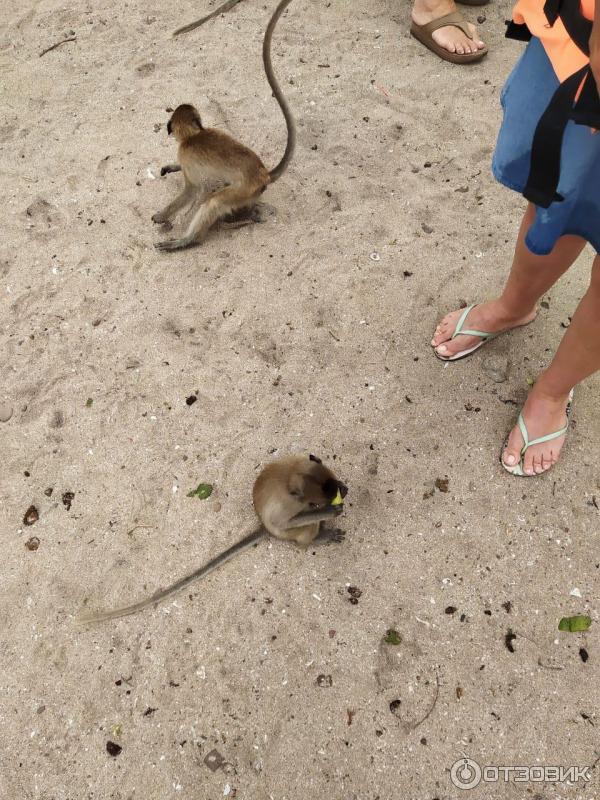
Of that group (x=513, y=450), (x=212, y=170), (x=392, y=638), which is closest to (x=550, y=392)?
(x=513, y=450)

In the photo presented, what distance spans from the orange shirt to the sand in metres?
1.52

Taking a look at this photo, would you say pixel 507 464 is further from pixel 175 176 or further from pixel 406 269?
pixel 175 176

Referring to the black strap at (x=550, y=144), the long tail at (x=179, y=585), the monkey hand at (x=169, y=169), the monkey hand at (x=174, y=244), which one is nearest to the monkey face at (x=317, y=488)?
the long tail at (x=179, y=585)

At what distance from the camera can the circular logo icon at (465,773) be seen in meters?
2.02

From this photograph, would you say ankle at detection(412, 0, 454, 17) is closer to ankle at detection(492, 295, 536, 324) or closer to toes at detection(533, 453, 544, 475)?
ankle at detection(492, 295, 536, 324)

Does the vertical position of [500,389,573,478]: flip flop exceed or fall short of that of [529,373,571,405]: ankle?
it falls short

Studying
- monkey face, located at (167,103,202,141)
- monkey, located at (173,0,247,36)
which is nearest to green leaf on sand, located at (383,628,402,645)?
monkey face, located at (167,103,202,141)

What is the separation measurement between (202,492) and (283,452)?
0.40 metres

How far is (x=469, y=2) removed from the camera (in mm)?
4602

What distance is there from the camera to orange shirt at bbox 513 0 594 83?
59.3 inches

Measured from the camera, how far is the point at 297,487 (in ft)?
7.36

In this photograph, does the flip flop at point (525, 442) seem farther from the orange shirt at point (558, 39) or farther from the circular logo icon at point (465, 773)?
the orange shirt at point (558, 39)

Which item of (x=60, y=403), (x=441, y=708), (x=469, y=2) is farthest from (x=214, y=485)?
(x=469, y=2)

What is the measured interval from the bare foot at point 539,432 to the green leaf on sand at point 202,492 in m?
1.30
